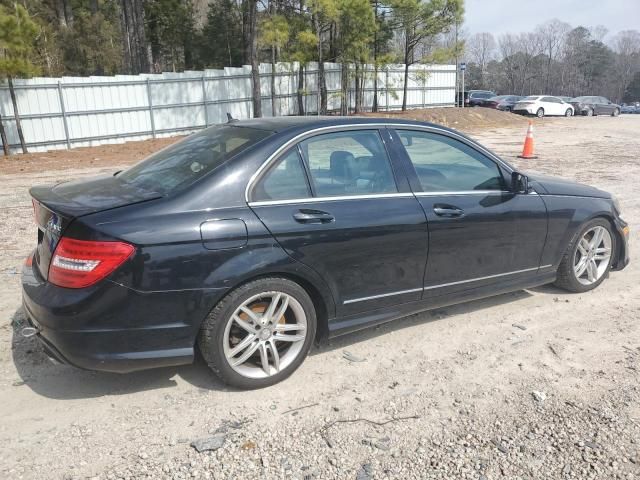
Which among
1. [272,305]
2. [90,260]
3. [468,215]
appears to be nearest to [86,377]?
[90,260]

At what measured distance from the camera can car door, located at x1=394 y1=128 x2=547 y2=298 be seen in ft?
12.7

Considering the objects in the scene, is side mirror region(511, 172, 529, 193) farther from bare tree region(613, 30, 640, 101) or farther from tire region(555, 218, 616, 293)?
bare tree region(613, 30, 640, 101)

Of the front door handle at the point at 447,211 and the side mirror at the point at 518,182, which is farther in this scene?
the side mirror at the point at 518,182

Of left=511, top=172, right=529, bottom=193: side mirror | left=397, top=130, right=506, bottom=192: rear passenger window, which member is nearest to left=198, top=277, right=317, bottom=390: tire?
left=397, top=130, right=506, bottom=192: rear passenger window

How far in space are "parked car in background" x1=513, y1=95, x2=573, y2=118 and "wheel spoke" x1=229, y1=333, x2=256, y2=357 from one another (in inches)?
1417

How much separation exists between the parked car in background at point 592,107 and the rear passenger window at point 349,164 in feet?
133

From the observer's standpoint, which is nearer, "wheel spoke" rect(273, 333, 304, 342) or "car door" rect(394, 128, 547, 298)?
"wheel spoke" rect(273, 333, 304, 342)

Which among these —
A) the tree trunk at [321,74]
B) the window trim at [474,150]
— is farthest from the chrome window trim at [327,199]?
the tree trunk at [321,74]

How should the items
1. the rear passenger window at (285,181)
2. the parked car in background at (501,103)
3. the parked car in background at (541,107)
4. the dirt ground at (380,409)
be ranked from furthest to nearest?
the parked car in background at (501,103), the parked car in background at (541,107), the rear passenger window at (285,181), the dirt ground at (380,409)

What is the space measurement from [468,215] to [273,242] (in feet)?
Answer: 5.15

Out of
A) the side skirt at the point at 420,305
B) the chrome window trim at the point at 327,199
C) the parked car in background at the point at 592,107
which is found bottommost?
the parked car in background at the point at 592,107

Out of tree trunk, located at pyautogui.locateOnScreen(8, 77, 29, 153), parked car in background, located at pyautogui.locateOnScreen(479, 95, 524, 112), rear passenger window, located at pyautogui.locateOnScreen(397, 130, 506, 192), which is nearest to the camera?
rear passenger window, located at pyautogui.locateOnScreen(397, 130, 506, 192)

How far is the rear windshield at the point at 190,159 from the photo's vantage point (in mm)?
3303

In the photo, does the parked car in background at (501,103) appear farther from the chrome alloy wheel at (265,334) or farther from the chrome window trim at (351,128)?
the chrome alloy wheel at (265,334)
